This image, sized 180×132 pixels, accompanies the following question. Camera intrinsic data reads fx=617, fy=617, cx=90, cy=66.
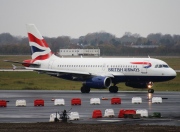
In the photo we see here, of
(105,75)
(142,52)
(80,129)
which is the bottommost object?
(80,129)

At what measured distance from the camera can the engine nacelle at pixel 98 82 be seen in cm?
6662

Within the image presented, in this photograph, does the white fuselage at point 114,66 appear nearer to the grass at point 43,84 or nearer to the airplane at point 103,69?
the airplane at point 103,69

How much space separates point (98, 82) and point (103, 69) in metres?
3.36

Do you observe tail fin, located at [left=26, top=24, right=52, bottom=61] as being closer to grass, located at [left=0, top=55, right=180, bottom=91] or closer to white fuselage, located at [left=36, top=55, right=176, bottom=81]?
white fuselage, located at [left=36, top=55, right=176, bottom=81]

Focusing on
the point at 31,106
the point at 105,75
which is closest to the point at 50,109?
the point at 31,106

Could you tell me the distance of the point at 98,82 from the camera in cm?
6681

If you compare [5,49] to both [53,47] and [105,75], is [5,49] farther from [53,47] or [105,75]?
[105,75]

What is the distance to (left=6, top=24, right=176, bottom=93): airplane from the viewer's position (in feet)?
220

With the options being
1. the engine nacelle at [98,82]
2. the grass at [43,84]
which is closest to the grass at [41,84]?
the grass at [43,84]

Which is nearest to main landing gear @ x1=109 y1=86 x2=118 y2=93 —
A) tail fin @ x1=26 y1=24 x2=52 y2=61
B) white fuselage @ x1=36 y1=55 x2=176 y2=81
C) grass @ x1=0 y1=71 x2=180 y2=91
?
white fuselage @ x1=36 y1=55 x2=176 y2=81

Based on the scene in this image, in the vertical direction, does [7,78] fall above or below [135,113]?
above

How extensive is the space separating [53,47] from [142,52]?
36.1m

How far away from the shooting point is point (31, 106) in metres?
49.2

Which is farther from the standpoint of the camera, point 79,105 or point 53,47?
point 53,47
